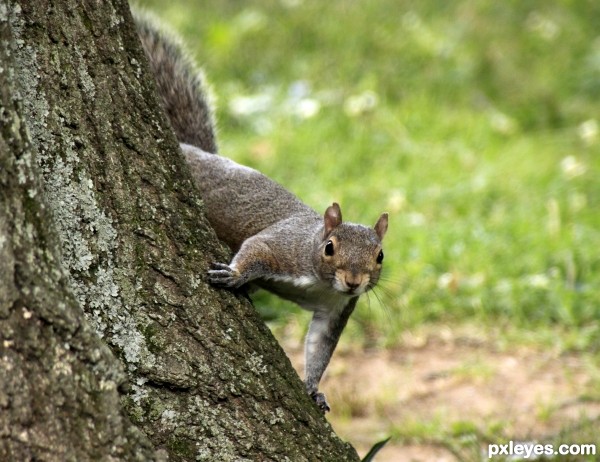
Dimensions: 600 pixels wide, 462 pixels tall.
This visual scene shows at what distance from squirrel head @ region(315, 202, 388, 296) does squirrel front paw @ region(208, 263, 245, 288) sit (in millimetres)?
387

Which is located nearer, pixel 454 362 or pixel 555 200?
pixel 454 362

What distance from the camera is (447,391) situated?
3061mm

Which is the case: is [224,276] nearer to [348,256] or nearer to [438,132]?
[348,256]

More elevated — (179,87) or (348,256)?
(179,87)

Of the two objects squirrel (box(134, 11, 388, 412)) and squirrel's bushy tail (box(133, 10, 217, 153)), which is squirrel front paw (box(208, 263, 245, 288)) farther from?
squirrel's bushy tail (box(133, 10, 217, 153))

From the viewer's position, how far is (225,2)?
574cm

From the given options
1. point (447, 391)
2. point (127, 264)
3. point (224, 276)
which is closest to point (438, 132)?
point (447, 391)

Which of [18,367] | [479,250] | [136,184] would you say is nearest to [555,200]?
[479,250]

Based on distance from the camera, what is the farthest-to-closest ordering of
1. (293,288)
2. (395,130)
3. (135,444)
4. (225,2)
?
(225,2)
(395,130)
(293,288)
(135,444)

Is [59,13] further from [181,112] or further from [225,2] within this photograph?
[225,2]

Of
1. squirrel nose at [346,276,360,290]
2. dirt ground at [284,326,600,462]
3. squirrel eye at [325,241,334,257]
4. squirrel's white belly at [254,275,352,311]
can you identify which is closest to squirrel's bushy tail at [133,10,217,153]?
squirrel's white belly at [254,275,352,311]

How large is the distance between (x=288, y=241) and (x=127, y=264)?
726mm

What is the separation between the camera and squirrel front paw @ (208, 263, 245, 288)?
166cm

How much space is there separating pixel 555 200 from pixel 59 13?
3062 millimetres
